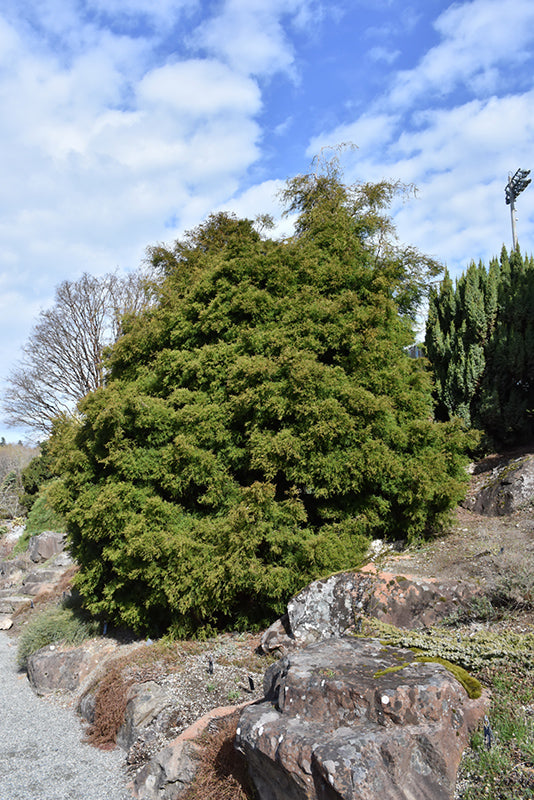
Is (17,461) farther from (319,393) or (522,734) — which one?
(522,734)

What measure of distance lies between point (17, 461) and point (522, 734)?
106ft

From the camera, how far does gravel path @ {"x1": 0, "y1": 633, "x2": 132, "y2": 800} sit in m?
4.55

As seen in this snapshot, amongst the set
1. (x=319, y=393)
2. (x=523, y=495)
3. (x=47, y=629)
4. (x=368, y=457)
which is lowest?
(x=47, y=629)

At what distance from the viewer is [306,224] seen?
10023 millimetres

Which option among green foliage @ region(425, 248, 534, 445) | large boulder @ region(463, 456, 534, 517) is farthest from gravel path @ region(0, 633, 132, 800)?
green foliage @ region(425, 248, 534, 445)

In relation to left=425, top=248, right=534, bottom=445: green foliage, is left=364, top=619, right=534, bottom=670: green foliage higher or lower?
lower

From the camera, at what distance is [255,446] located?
6547mm

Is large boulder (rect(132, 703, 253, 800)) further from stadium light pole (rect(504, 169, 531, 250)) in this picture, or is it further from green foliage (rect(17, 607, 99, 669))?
stadium light pole (rect(504, 169, 531, 250))

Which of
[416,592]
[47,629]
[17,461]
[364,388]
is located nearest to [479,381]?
[364,388]

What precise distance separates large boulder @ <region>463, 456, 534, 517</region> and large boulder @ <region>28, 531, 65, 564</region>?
40.6ft

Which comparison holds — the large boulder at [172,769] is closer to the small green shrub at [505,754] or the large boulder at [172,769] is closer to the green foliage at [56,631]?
the small green shrub at [505,754]

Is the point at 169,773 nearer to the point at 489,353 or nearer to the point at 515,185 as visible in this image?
the point at 489,353

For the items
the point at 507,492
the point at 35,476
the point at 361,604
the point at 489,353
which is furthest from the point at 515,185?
the point at 35,476

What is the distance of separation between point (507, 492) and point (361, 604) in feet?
12.4
